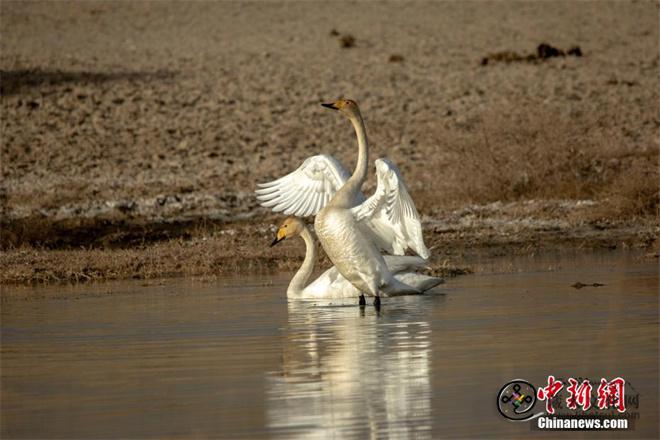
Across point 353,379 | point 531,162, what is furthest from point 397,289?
point 531,162

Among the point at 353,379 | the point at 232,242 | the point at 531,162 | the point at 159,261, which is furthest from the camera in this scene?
the point at 531,162

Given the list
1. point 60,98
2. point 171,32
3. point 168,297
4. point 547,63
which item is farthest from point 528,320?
point 171,32

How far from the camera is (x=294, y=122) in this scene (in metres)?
27.2

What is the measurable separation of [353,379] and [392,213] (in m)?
4.00

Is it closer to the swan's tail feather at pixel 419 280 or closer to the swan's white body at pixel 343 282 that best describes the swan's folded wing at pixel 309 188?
the swan's white body at pixel 343 282

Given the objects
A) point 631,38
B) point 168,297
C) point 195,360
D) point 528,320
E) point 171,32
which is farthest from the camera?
point 171,32

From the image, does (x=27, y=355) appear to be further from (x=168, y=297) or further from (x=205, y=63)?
(x=205, y=63)

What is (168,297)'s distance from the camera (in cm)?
1274

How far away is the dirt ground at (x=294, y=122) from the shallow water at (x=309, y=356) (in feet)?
7.53

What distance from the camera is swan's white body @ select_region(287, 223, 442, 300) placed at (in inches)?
485

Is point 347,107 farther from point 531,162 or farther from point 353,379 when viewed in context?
point 531,162

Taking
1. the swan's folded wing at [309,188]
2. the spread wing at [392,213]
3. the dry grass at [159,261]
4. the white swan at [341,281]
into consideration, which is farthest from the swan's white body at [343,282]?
the dry grass at [159,261]

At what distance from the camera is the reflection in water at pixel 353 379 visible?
6.67 m

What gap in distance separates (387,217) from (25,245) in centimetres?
629
